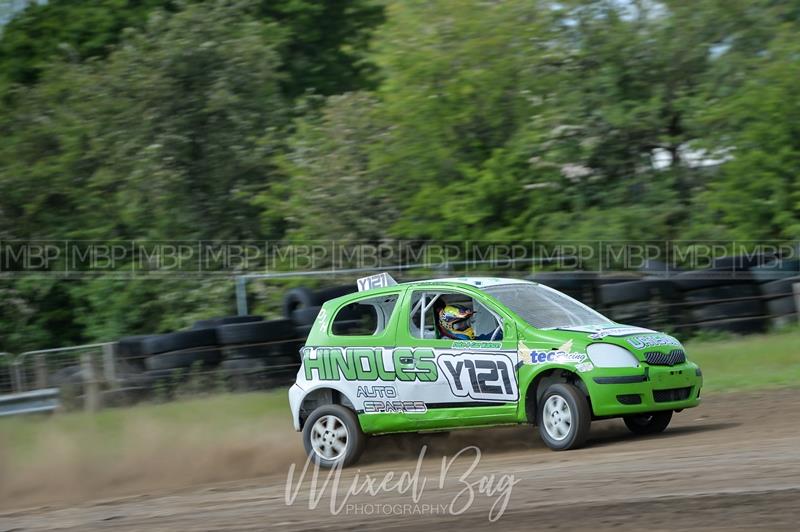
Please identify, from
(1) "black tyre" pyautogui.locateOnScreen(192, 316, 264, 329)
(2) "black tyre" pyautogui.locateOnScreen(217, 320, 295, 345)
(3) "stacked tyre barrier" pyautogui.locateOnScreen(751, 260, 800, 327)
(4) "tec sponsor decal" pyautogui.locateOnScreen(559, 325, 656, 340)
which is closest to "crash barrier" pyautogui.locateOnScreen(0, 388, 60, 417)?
(1) "black tyre" pyautogui.locateOnScreen(192, 316, 264, 329)

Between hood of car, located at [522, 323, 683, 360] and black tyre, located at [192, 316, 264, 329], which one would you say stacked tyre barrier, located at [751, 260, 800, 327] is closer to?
hood of car, located at [522, 323, 683, 360]

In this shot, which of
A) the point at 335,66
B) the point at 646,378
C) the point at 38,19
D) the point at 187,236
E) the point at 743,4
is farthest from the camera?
the point at 335,66

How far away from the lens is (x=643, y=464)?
302 inches

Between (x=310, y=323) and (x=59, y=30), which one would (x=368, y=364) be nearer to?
(x=310, y=323)

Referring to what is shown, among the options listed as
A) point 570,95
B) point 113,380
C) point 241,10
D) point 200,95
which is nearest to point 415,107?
point 570,95

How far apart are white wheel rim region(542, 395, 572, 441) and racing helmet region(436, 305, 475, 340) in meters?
1.00

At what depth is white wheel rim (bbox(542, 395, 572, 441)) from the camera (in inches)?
344

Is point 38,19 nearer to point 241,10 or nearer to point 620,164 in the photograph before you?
point 241,10

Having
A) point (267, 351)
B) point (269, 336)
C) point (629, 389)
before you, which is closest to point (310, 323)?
point (269, 336)

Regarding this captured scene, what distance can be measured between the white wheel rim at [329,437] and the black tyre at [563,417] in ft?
6.15

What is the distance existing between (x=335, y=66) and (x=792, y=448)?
2648 centimetres

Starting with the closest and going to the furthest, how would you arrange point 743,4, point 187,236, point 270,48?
point 743,4 < point 187,236 < point 270,48

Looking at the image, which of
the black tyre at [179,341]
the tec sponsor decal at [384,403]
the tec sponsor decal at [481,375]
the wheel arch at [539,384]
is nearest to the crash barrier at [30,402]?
the black tyre at [179,341]

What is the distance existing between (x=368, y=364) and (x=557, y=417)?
71.8 inches
